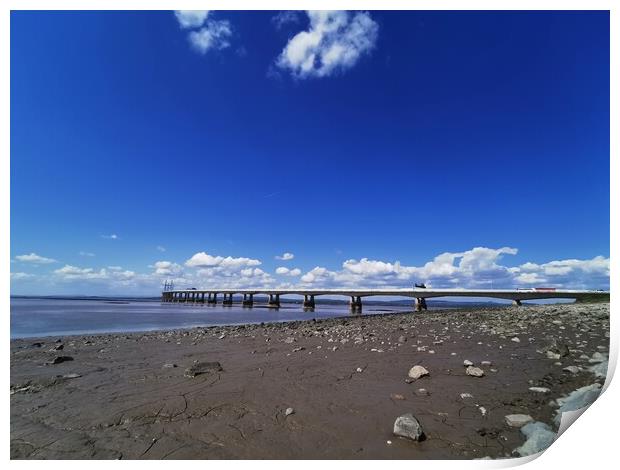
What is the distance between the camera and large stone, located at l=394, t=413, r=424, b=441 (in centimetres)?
419

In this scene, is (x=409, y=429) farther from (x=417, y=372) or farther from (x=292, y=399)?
(x=417, y=372)

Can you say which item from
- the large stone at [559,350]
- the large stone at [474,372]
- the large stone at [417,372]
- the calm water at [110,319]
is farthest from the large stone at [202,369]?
the calm water at [110,319]

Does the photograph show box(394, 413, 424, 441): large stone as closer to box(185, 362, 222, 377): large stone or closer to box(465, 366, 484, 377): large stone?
box(465, 366, 484, 377): large stone

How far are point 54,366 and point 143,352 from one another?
2.74m

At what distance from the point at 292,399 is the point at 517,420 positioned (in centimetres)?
369

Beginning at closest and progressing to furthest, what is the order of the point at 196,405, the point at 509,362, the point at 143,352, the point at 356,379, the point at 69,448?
the point at 69,448 → the point at 196,405 → the point at 356,379 → the point at 509,362 → the point at 143,352

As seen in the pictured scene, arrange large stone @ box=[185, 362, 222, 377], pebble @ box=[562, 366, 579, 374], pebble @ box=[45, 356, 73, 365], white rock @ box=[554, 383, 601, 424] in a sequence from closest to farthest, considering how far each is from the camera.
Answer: white rock @ box=[554, 383, 601, 424], pebble @ box=[562, 366, 579, 374], large stone @ box=[185, 362, 222, 377], pebble @ box=[45, 356, 73, 365]

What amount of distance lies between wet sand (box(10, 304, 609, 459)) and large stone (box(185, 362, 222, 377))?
0.05m

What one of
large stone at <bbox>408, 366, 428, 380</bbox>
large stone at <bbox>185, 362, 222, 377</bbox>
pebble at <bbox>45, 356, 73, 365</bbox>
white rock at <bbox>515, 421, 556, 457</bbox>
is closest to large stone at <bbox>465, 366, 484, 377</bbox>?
large stone at <bbox>408, 366, 428, 380</bbox>

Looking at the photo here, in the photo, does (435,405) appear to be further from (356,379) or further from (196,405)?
(196,405)

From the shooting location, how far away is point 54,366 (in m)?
9.28

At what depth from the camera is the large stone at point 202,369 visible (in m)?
7.90

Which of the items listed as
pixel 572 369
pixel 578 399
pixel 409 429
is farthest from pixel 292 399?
pixel 572 369
